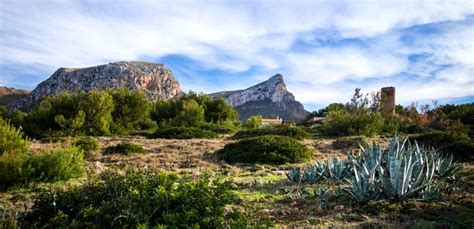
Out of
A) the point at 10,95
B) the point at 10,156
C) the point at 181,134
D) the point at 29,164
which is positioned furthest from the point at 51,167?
the point at 10,95

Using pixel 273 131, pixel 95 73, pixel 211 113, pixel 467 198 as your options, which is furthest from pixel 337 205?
pixel 95 73

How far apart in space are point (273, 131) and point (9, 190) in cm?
1350

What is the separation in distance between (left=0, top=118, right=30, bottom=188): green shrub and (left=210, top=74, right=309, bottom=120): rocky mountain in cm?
8715

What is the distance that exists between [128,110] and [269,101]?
279 feet

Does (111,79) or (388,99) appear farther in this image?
(111,79)

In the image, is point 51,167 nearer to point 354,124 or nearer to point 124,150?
point 124,150

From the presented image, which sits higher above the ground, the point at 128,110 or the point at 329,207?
the point at 128,110

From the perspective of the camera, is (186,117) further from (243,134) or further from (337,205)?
(337,205)

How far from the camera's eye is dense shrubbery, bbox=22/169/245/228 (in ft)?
11.3

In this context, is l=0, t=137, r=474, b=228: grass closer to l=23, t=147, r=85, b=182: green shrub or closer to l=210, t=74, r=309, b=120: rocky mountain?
l=23, t=147, r=85, b=182: green shrub

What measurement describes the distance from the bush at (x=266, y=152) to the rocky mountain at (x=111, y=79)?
65846 mm

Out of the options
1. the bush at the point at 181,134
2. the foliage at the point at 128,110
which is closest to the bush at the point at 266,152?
the bush at the point at 181,134

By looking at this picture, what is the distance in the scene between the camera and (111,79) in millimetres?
84000

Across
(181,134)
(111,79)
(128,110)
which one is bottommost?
(181,134)
